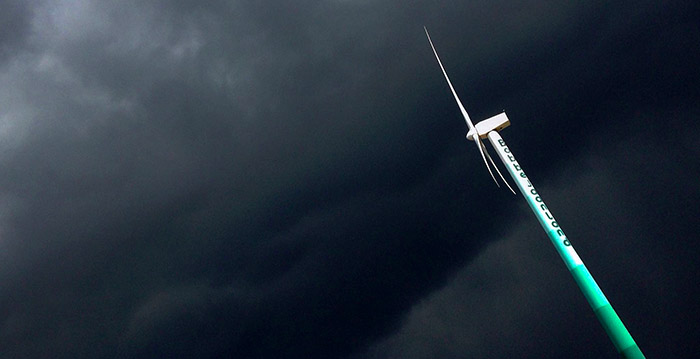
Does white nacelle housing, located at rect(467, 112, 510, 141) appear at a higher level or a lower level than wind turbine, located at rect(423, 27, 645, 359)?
higher

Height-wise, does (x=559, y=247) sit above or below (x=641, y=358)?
above

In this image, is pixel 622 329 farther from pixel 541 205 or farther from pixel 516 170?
pixel 516 170

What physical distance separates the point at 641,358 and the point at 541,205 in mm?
31513

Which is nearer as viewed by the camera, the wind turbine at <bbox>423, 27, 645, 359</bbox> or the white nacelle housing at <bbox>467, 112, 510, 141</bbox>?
the wind turbine at <bbox>423, 27, 645, 359</bbox>

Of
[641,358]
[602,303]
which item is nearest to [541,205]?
[602,303]

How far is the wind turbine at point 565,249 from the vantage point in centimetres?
9494

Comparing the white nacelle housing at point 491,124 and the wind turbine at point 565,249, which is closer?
the wind turbine at point 565,249

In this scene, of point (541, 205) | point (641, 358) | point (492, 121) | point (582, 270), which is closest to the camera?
point (641, 358)

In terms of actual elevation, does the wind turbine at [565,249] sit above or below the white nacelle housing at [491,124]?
below

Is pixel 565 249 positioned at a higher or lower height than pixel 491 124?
lower

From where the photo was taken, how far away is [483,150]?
132 meters

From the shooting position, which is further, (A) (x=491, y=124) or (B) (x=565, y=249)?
(A) (x=491, y=124)

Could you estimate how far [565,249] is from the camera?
104 meters

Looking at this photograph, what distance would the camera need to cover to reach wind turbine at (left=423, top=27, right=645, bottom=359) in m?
94.9
